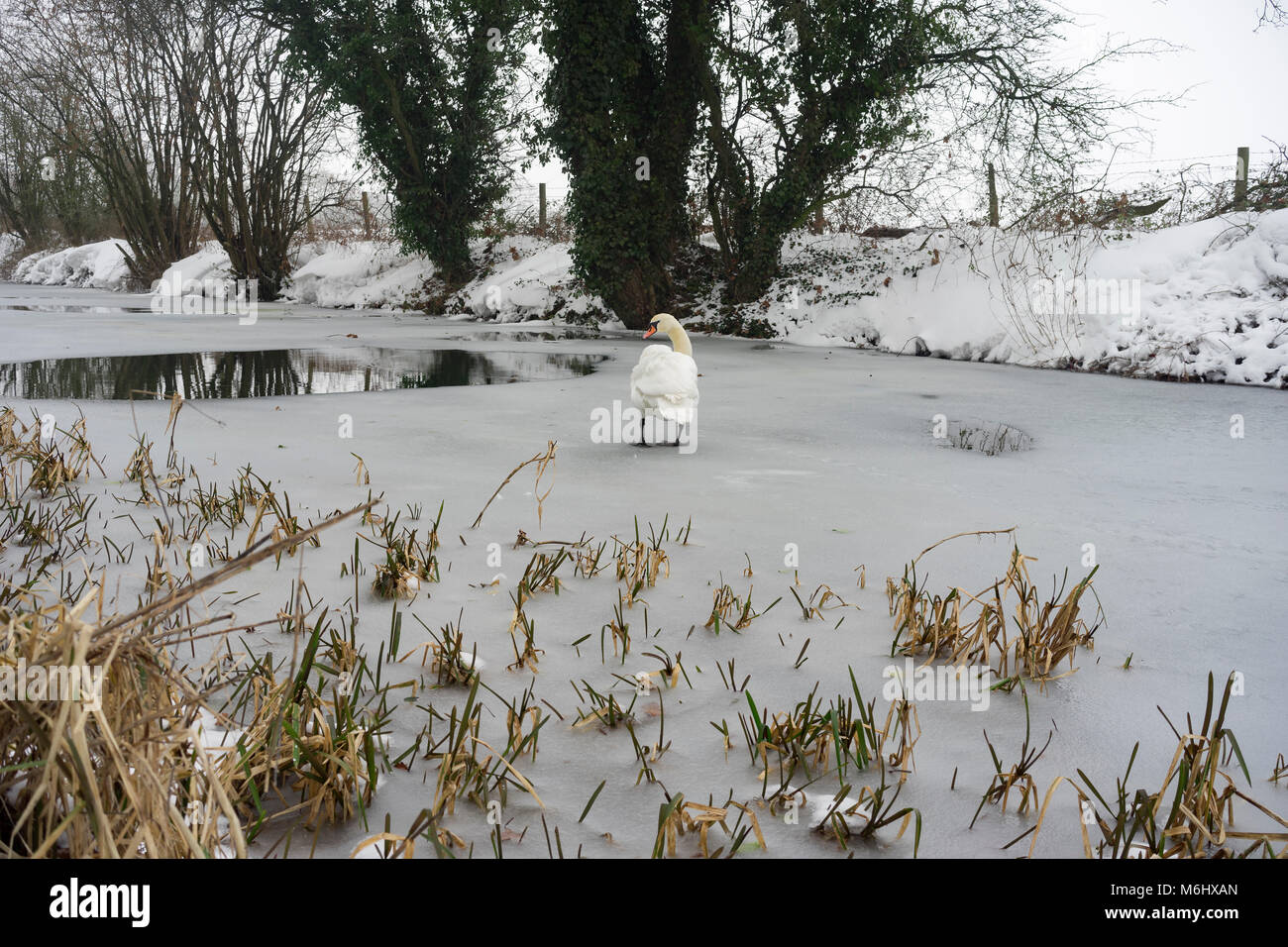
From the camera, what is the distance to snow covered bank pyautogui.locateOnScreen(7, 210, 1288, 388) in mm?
9289

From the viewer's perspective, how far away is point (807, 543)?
3551 mm

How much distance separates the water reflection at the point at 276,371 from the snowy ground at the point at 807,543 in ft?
2.75

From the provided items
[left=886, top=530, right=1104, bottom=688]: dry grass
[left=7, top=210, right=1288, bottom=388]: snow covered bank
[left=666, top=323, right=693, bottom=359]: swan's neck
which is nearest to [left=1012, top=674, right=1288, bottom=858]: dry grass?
[left=886, top=530, right=1104, bottom=688]: dry grass

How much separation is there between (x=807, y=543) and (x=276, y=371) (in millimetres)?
7263

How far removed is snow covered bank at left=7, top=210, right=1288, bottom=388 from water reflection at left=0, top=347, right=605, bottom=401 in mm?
4401

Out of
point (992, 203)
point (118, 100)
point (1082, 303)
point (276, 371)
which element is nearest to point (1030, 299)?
point (1082, 303)

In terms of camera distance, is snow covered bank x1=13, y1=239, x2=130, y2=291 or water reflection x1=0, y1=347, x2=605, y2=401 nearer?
water reflection x1=0, y1=347, x2=605, y2=401

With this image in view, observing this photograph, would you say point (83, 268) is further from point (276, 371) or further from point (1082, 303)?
point (1082, 303)

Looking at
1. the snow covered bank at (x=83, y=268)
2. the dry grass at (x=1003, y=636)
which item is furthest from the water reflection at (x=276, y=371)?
the snow covered bank at (x=83, y=268)

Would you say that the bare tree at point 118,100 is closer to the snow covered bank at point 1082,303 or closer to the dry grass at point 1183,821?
the snow covered bank at point 1082,303

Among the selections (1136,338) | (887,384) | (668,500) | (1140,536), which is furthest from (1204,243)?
(668,500)

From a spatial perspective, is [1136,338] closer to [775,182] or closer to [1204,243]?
[1204,243]

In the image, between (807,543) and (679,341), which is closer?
(807,543)

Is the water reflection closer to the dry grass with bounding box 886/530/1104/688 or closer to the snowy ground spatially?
the snowy ground
